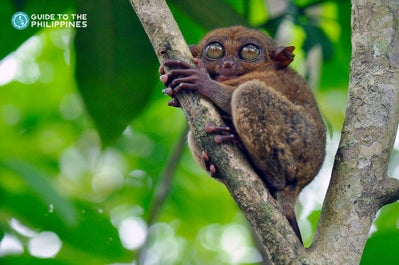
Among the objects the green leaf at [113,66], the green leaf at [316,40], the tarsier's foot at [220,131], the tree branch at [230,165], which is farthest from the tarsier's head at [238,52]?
the tarsier's foot at [220,131]

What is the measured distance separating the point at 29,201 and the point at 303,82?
5.59 ft

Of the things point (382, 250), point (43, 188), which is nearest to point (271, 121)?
point (382, 250)

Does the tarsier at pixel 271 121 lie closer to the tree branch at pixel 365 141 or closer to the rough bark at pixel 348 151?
the rough bark at pixel 348 151

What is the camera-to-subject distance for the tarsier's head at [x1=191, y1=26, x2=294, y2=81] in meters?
4.27

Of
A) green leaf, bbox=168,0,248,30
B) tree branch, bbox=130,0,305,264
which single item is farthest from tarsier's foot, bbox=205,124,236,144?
green leaf, bbox=168,0,248,30

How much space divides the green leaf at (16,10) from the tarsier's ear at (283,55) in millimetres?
1272

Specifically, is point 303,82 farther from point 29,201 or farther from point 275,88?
point 29,201

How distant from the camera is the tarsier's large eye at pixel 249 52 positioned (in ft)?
14.4

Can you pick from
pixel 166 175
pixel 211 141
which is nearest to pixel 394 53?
pixel 211 141

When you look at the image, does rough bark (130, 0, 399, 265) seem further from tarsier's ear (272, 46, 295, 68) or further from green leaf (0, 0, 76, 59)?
green leaf (0, 0, 76, 59)

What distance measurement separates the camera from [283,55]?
169 inches

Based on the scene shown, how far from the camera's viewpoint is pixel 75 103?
26.0 ft

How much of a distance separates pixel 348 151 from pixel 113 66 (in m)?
1.60

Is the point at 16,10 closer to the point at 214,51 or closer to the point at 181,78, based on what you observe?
the point at 214,51
